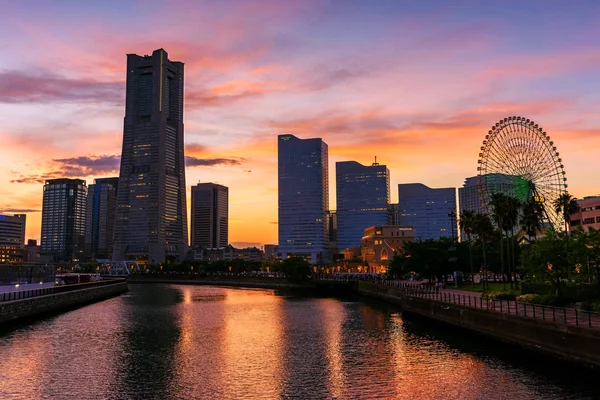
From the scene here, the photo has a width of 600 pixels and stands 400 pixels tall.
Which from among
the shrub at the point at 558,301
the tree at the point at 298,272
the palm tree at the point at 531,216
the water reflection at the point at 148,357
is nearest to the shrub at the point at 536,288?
the shrub at the point at 558,301

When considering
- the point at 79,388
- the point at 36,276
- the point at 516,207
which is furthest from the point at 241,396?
the point at 36,276

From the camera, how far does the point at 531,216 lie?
105 metres

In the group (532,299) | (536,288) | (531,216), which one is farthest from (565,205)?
(532,299)

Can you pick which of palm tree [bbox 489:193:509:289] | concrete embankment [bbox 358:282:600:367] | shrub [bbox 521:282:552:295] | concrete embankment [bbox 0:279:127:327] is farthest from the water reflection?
palm tree [bbox 489:193:509:289]

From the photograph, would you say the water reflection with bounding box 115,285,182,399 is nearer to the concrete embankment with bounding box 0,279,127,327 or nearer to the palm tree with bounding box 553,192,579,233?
the concrete embankment with bounding box 0,279,127,327

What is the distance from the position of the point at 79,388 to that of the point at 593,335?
3832cm

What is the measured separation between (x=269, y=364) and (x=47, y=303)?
6275 centimetres

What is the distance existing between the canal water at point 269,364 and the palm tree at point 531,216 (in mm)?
41333

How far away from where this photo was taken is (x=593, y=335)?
38.1 m

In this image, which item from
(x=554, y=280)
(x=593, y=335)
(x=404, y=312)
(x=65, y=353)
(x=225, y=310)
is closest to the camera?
(x=593, y=335)

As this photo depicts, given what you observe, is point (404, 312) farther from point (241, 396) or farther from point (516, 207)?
point (241, 396)

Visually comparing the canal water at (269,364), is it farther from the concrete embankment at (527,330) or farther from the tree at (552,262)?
the tree at (552,262)

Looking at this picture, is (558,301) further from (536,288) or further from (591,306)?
(536,288)

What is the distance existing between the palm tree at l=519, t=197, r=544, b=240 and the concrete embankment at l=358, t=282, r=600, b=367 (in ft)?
115
